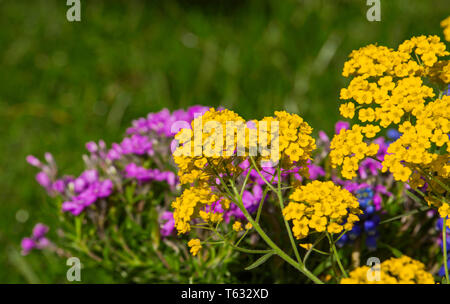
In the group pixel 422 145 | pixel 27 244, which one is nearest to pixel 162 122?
pixel 27 244

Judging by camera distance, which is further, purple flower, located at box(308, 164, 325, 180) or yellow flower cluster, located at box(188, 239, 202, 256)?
purple flower, located at box(308, 164, 325, 180)

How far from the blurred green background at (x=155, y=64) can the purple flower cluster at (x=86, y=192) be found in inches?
38.1

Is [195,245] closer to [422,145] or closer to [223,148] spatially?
[223,148]

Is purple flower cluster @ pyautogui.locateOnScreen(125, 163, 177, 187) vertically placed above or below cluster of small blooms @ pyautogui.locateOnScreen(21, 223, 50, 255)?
above

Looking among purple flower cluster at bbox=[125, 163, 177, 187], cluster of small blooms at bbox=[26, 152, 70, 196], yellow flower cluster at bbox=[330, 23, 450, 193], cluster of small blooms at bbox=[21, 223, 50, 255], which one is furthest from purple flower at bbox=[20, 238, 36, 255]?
yellow flower cluster at bbox=[330, 23, 450, 193]

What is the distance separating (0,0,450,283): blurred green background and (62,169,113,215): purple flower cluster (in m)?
0.97

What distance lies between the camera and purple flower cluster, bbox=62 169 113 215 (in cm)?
184

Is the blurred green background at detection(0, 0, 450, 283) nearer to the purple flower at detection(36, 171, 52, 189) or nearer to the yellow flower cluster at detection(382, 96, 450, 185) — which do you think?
the purple flower at detection(36, 171, 52, 189)

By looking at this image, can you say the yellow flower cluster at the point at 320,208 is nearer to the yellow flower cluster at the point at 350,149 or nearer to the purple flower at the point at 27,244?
the yellow flower cluster at the point at 350,149

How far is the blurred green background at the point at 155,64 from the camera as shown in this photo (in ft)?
11.0

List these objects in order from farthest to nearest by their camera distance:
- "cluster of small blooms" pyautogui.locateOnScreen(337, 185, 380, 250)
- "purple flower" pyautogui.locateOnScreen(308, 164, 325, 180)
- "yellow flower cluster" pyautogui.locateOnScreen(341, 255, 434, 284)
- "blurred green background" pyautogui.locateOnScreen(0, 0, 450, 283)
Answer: "blurred green background" pyautogui.locateOnScreen(0, 0, 450, 283), "purple flower" pyautogui.locateOnScreen(308, 164, 325, 180), "cluster of small blooms" pyautogui.locateOnScreen(337, 185, 380, 250), "yellow flower cluster" pyautogui.locateOnScreen(341, 255, 434, 284)

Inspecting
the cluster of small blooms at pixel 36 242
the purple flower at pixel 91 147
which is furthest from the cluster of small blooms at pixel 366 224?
the cluster of small blooms at pixel 36 242

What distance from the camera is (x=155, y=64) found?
13.0 feet

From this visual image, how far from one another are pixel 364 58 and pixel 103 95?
2.86m
